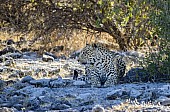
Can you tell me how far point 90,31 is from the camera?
16109 millimetres

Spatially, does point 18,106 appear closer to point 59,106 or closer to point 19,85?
point 59,106

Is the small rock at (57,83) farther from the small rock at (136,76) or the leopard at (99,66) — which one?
the small rock at (136,76)

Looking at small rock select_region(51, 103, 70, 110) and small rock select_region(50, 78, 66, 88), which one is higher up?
small rock select_region(50, 78, 66, 88)

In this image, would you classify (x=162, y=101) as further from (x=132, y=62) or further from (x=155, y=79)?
(x=132, y=62)

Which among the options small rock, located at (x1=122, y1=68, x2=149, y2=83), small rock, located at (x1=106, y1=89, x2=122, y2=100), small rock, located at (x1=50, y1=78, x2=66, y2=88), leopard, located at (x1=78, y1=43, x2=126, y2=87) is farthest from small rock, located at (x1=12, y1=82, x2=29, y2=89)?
small rock, located at (x1=106, y1=89, x2=122, y2=100)

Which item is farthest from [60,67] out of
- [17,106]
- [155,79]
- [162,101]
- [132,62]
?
[162,101]

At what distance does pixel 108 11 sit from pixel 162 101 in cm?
638

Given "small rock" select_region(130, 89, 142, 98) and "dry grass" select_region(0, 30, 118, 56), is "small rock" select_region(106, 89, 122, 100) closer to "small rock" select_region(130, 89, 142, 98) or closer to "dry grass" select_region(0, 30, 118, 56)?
"small rock" select_region(130, 89, 142, 98)

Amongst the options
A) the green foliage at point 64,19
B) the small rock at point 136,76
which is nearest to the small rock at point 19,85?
the small rock at point 136,76

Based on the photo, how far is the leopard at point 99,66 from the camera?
10.7 meters

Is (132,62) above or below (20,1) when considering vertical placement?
below

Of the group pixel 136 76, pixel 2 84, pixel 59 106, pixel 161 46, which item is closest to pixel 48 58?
pixel 136 76

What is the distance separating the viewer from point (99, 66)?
10.7 meters

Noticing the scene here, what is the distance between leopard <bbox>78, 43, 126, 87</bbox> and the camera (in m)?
10.7
